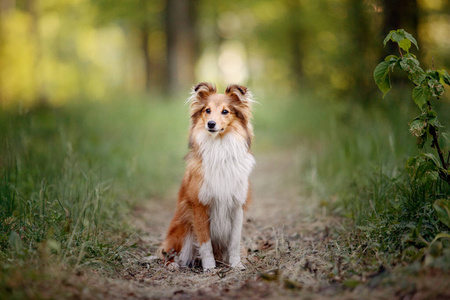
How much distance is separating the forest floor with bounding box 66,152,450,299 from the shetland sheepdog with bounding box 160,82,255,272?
0.66ft

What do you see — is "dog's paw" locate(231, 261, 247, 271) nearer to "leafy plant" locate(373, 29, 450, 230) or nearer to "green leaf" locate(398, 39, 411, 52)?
"leafy plant" locate(373, 29, 450, 230)

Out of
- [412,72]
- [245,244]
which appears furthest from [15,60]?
[412,72]

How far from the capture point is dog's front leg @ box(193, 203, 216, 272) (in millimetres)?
3658

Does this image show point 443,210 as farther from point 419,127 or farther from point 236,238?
point 236,238

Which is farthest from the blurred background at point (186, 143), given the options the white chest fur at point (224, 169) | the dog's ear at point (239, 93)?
the dog's ear at point (239, 93)

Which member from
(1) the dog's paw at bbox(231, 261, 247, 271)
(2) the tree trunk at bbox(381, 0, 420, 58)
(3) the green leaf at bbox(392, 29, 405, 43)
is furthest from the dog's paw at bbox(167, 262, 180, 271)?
(2) the tree trunk at bbox(381, 0, 420, 58)

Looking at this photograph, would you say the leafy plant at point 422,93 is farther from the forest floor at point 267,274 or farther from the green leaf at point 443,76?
the forest floor at point 267,274

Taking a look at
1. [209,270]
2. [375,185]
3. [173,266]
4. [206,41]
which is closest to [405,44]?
[375,185]

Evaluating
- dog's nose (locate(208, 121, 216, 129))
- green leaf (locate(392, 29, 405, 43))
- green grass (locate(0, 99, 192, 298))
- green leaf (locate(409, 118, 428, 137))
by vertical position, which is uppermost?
green leaf (locate(392, 29, 405, 43))

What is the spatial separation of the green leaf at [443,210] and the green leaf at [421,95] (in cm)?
72

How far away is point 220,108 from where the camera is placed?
12.6 ft

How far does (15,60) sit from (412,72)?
59.8 ft

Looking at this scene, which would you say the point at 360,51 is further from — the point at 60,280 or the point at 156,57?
the point at 156,57

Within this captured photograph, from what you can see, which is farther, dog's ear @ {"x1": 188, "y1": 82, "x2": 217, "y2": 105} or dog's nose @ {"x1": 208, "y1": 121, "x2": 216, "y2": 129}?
dog's ear @ {"x1": 188, "y1": 82, "x2": 217, "y2": 105}
